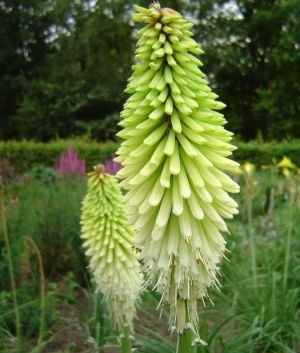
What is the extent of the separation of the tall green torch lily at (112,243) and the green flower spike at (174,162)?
1.36m

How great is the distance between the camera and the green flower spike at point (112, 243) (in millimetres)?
3641

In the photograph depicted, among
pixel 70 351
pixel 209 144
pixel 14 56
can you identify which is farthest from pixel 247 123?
pixel 209 144

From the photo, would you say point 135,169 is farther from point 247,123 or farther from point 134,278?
point 247,123

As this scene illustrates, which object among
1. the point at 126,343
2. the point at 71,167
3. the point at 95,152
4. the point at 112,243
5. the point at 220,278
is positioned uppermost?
the point at 112,243

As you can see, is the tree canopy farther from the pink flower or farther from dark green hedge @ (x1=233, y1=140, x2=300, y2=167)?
the pink flower

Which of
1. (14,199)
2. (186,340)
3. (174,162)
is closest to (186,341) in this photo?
(186,340)

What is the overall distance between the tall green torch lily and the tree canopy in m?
23.5

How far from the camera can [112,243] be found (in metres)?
3.64

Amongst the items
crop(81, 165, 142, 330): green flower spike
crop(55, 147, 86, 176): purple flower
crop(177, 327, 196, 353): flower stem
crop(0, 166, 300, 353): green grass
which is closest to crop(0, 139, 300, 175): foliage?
crop(55, 147, 86, 176): purple flower

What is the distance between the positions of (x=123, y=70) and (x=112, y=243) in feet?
88.4

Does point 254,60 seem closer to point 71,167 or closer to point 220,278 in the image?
point 71,167

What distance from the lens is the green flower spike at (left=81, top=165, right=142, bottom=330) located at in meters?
3.64

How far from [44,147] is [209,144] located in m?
14.8

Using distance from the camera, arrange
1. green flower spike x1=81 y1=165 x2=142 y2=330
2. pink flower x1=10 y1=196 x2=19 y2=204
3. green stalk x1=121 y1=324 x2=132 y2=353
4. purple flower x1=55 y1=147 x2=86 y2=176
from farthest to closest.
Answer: purple flower x1=55 y1=147 x2=86 y2=176
pink flower x1=10 y1=196 x2=19 y2=204
green flower spike x1=81 y1=165 x2=142 y2=330
green stalk x1=121 y1=324 x2=132 y2=353
